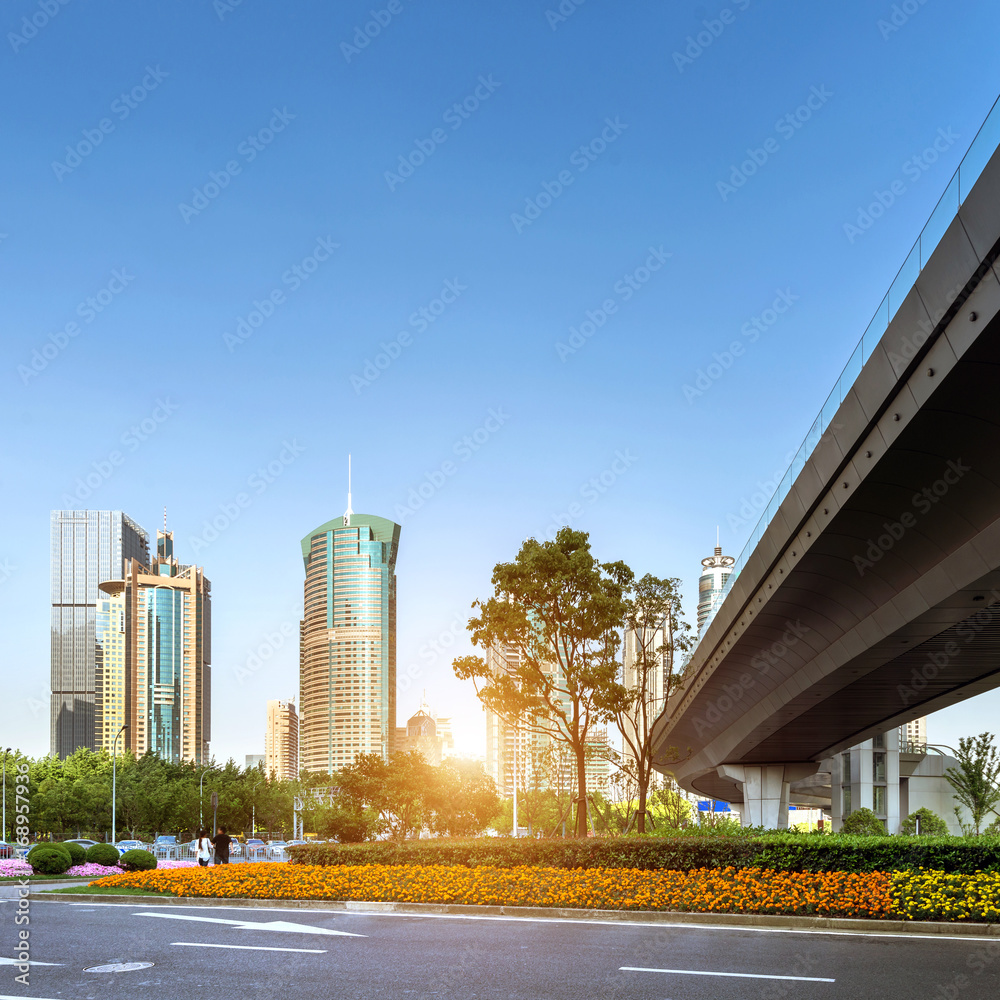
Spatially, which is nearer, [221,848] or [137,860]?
[221,848]

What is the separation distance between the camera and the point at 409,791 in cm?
5603

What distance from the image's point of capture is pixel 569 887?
52.6 ft

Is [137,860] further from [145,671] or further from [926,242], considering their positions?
[145,671]

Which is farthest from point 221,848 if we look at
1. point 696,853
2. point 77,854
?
point 696,853

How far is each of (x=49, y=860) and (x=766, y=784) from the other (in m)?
37.9

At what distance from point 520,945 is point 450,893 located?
4380 millimetres

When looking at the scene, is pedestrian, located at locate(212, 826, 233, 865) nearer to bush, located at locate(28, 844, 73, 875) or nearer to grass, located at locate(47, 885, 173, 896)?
grass, located at locate(47, 885, 173, 896)

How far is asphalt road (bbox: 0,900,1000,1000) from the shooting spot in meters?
9.51

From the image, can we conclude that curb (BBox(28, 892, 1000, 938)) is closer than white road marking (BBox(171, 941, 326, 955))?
No

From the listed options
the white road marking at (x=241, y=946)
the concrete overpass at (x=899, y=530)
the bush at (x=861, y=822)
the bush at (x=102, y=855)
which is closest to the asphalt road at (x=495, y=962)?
the white road marking at (x=241, y=946)

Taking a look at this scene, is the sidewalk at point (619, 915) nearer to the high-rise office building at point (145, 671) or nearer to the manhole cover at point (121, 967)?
the manhole cover at point (121, 967)

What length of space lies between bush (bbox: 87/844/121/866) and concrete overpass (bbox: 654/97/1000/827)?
21204 mm

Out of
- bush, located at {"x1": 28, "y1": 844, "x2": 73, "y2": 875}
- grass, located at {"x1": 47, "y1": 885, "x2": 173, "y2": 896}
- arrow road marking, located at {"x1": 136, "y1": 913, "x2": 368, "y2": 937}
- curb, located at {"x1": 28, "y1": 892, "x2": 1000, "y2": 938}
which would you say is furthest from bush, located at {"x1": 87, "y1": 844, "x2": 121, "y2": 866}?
Answer: arrow road marking, located at {"x1": 136, "y1": 913, "x2": 368, "y2": 937}

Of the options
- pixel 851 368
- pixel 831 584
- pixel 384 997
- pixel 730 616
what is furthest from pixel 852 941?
pixel 730 616
